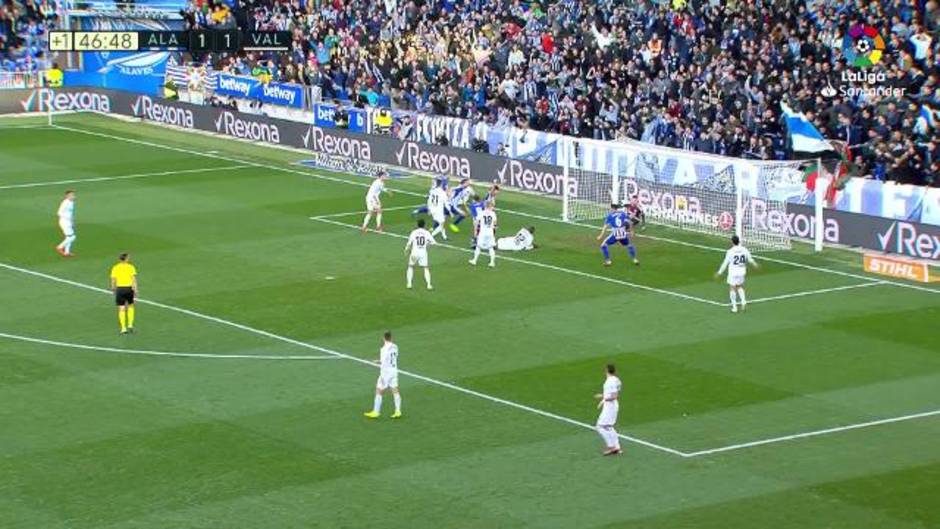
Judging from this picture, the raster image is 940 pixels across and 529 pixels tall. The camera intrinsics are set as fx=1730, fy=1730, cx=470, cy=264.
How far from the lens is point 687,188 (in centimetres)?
5244

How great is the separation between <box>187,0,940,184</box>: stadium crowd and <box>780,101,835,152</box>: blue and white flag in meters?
0.66

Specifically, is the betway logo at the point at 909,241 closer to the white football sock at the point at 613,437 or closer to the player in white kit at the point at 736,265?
the player in white kit at the point at 736,265

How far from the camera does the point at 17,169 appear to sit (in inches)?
2539

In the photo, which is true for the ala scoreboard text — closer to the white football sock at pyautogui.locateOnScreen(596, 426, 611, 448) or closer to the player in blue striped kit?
the player in blue striped kit

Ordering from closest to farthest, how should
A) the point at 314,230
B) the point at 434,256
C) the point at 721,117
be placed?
the point at 434,256, the point at 314,230, the point at 721,117

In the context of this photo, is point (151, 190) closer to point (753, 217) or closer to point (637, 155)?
point (637, 155)

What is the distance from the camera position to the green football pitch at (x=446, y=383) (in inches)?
1098

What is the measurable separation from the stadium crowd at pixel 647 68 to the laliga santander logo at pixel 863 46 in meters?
0.32

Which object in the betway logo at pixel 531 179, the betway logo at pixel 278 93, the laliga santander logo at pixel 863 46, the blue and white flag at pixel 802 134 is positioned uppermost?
the laliga santander logo at pixel 863 46

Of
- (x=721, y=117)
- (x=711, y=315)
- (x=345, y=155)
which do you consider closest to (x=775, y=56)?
(x=721, y=117)

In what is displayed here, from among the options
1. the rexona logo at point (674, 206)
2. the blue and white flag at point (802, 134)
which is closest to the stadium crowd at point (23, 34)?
the rexona logo at point (674, 206)

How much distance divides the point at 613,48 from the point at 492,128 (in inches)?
251

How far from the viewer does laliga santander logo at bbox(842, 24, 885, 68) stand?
57562mm

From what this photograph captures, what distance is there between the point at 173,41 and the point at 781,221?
30.6 metres
